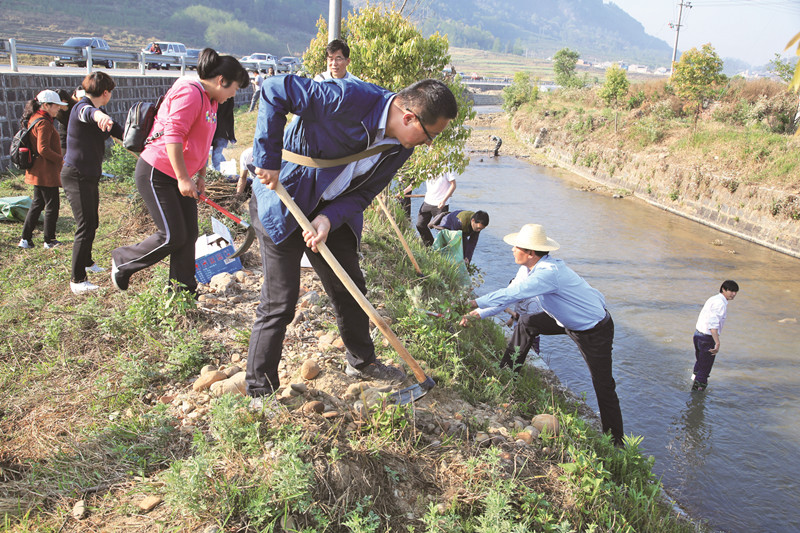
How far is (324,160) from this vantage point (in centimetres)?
254

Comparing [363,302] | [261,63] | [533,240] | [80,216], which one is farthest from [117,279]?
[261,63]

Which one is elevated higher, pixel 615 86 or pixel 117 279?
pixel 615 86

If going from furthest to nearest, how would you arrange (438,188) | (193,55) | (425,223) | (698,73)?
(193,55), (698,73), (425,223), (438,188)

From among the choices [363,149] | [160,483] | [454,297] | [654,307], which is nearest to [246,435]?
[160,483]

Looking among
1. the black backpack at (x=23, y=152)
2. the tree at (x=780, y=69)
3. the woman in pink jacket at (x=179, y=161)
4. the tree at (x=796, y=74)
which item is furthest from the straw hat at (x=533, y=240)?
the tree at (x=780, y=69)

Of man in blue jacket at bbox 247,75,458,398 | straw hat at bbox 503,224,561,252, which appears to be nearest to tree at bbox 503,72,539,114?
straw hat at bbox 503,224,561,252

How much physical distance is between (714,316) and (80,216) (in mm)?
5782

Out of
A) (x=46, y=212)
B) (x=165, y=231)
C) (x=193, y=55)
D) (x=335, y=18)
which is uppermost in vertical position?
(x=335, y=18)

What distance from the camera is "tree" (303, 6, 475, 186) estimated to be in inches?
226

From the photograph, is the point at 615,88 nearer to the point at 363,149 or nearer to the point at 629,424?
the point at 629,424

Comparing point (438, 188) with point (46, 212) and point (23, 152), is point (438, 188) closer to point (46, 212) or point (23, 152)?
point (46, 212)

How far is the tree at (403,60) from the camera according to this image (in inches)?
226

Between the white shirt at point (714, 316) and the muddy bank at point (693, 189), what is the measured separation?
23.1ft

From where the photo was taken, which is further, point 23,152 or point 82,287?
point 23,152
